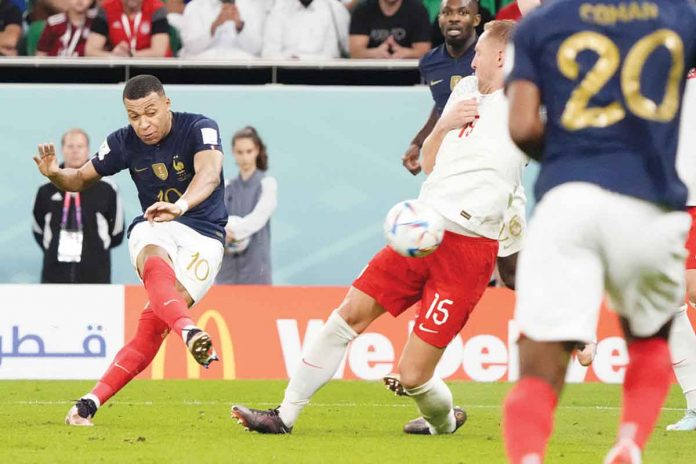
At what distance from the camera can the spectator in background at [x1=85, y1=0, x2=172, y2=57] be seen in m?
15.1

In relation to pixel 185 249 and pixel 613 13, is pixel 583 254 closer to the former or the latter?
pixel 613 13

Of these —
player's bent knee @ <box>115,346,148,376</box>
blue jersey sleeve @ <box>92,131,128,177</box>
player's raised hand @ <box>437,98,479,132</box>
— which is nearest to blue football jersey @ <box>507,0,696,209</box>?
player's raised hand @ <box>437,98,479,132</box>

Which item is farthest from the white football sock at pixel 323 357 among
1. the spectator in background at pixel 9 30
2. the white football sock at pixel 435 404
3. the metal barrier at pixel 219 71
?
the spectator in background at pixel 9 30

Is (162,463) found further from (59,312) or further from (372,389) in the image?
(59,312)

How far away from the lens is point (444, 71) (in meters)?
10.5

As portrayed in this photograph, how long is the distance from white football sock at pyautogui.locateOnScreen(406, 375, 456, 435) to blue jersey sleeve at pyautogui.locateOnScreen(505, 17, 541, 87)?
10.6ft

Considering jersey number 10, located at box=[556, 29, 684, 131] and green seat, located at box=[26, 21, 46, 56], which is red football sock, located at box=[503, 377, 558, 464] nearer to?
jersey number 10, located at box=[556, 29, 684, 131]

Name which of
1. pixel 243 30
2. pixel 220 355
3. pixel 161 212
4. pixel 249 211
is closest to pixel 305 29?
pixel 243 30

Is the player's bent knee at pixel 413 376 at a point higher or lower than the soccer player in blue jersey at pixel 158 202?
lower

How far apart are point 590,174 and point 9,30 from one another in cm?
1184

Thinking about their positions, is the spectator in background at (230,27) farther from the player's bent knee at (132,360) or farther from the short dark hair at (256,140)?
the player's bent knee at (132,360)

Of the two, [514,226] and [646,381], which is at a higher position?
[646,381]

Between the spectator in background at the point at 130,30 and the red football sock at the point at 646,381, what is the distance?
35.8 ft

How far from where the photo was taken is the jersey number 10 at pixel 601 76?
4547mm
